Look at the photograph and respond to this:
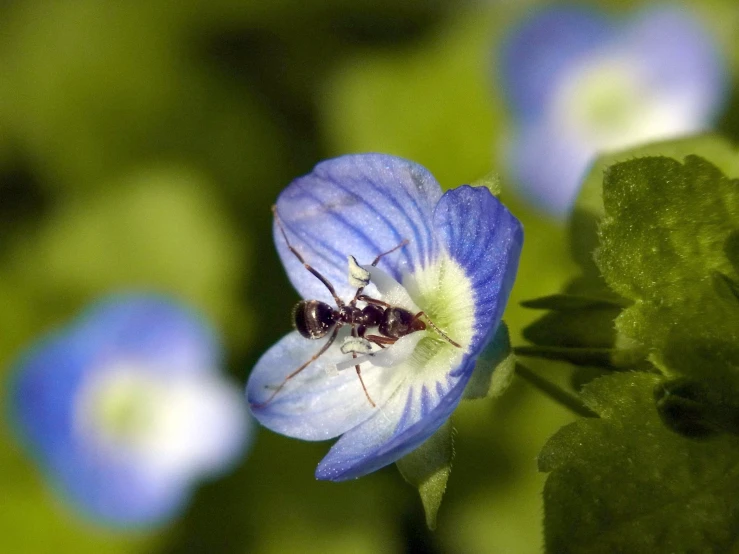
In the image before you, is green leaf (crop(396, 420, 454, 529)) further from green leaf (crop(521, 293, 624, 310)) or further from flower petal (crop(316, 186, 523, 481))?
green leaf (crop(521, 293, 624, 310))

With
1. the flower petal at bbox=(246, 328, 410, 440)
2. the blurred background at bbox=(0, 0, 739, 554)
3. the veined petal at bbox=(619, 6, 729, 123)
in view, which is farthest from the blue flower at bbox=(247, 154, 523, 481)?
the veined petal at bbox=(619, 6, 729, 123)

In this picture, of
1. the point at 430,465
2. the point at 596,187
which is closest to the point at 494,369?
the point at 430,465

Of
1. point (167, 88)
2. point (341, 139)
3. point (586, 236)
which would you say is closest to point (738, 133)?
point (586, 236)

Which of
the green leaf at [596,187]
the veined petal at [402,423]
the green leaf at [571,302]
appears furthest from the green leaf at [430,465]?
the green leaf at [596,187]

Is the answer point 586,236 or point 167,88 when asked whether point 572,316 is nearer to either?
point 586,236

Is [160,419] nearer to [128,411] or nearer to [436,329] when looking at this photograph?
[128,411]
